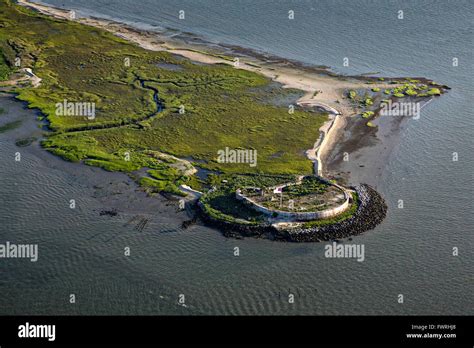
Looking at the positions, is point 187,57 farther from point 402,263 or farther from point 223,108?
point 402,263

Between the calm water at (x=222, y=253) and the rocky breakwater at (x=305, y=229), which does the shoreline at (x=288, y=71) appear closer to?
the calm water at (x=222, y=253)

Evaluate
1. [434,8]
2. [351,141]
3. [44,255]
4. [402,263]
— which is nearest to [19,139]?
[44,255]

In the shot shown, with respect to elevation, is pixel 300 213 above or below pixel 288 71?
below

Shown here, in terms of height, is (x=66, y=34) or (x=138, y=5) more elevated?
(x=138, y=5)

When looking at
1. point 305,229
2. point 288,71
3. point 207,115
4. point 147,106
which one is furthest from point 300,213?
point 288,71

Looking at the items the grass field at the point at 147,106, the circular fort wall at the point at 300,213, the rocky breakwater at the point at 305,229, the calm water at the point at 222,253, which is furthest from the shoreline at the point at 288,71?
the rocky breakwater at the point at 305,229

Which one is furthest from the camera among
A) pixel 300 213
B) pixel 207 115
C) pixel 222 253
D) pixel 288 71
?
pixel 288 71

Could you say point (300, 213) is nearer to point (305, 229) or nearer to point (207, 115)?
point (305, 229)
